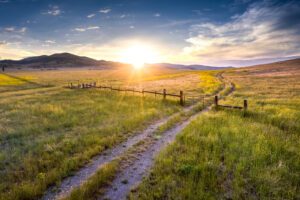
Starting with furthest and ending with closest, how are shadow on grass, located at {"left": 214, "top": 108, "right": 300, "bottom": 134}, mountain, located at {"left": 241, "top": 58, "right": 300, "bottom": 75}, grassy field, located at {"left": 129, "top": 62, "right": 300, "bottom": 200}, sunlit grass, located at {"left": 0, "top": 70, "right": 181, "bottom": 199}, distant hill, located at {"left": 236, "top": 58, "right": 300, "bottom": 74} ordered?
distant hill, located at {"left": 236, "top": 58, "right": 300, "bottom": 74} → mountain, located at {"left": 241, "top": 58, "right": 300, "bottom": 75} → shadow on grass, located at {"left": 214, "top": 108, "right": 300, "bottom": 134} → sunlit grass, located at {"left": 0, "top": 70, "right": 181, "bottom": 199} → grassy field, located at {"left": 129, "top": 62, "right": 300, "bottom": 200}

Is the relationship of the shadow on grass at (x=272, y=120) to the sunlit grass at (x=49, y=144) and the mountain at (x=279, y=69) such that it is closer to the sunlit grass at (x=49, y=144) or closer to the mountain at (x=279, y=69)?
the sunlit grass at (x=49, y=144)

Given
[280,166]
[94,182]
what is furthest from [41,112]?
[280,166]

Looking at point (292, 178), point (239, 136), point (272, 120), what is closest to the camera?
point (292, 178)

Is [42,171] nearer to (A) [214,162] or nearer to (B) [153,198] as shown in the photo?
(B) [153,198]

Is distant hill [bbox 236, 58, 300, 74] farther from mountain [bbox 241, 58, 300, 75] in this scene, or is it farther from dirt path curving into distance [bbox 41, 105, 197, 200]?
dirt path curving into distance [bbox 41, 105, 197, 200]

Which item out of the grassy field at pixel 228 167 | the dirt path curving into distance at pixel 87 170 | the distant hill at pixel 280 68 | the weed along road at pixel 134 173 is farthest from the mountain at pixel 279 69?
the dirt path curving into distance at pixel 87 170

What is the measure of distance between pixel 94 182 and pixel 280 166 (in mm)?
5985

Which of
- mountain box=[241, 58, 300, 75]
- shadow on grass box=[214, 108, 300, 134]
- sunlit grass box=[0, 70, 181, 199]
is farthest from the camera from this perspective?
mountain box=[241, 58, 300, 75]

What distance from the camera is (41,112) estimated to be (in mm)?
12273

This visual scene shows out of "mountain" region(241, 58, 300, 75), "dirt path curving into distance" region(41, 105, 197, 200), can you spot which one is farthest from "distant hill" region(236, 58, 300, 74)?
"dirt path curving into distance" region(41, 105, 197, 200)

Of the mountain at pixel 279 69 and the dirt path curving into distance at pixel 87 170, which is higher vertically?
the mountain at pixel 279 69

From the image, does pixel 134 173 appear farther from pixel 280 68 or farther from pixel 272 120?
pixel 280 68

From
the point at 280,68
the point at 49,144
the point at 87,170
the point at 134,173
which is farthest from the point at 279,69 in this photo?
the point at 49,144

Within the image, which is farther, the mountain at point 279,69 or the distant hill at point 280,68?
the distant hill at point 280,68
